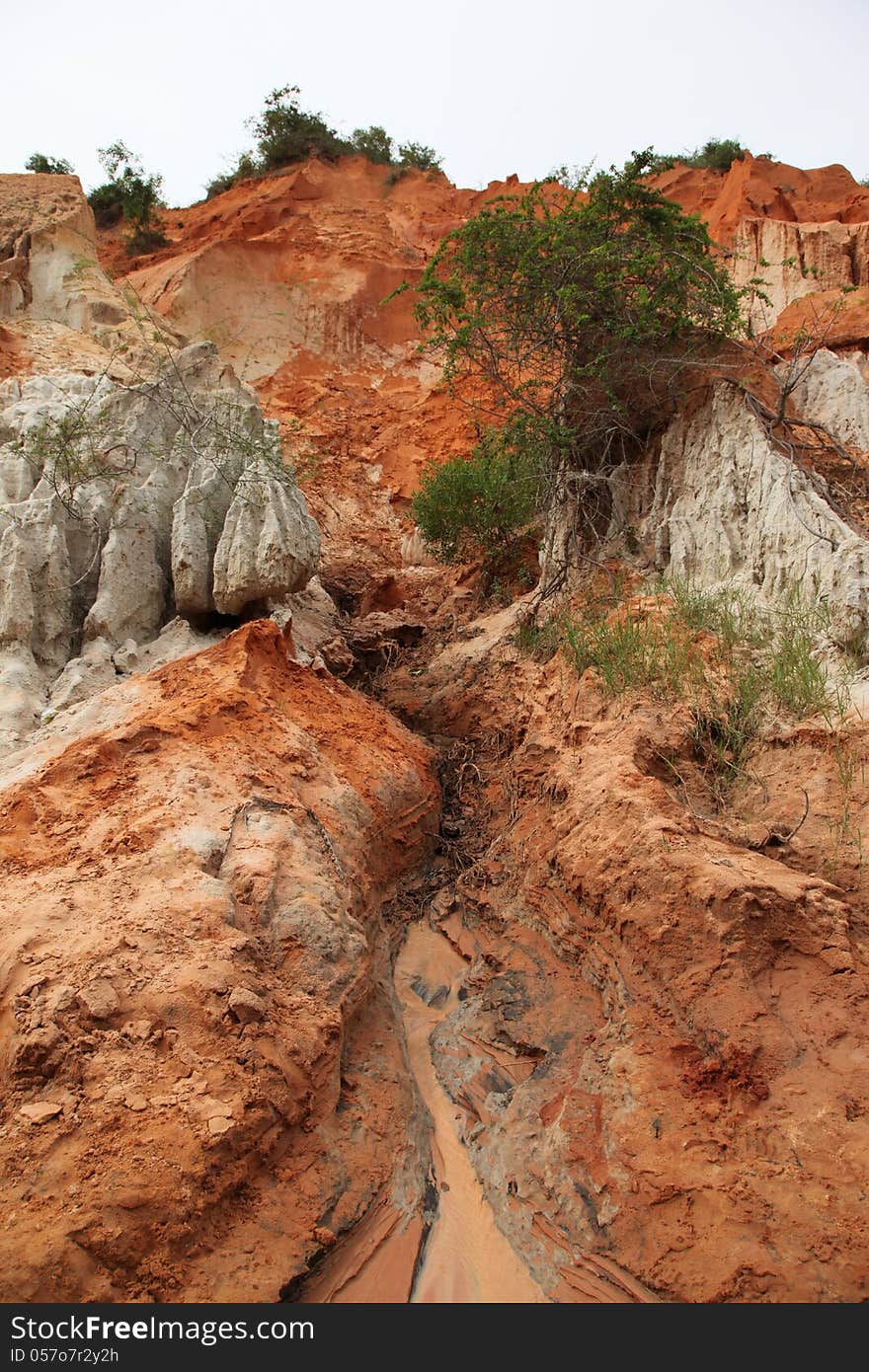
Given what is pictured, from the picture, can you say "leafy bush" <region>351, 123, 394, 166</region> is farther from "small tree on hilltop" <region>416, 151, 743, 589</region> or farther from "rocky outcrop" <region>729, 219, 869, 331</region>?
"small tree on hilltop" <region>416, 151, 743, 589</region>

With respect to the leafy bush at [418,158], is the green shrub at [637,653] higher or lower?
lower

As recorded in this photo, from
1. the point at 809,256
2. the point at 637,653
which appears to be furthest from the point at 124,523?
A: the point at 809,256

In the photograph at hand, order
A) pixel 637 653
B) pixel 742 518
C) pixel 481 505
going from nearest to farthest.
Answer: pixel 637 653
pixel 742 518
pixel 481 505

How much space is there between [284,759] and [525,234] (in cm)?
517

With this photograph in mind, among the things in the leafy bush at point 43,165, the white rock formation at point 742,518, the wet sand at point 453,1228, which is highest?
the leafy bush at point 43,165

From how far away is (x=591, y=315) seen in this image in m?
6.57

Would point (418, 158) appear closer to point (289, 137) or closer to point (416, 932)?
point (289, 137)

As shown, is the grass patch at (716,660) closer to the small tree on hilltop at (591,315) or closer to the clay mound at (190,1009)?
the small tree on hilltop at (591,315)

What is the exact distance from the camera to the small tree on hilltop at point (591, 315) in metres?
6.41

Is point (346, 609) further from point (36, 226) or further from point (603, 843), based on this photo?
point (36, 226)

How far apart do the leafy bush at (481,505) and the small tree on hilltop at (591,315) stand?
0.50 m

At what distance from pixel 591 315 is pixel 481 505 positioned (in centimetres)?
218

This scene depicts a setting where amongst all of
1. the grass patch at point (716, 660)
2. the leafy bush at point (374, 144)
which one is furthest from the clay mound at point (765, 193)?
the grass patch at point (716, 660)

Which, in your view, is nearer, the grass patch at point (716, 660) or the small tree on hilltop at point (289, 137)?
the grass patch at point (716, 660)
